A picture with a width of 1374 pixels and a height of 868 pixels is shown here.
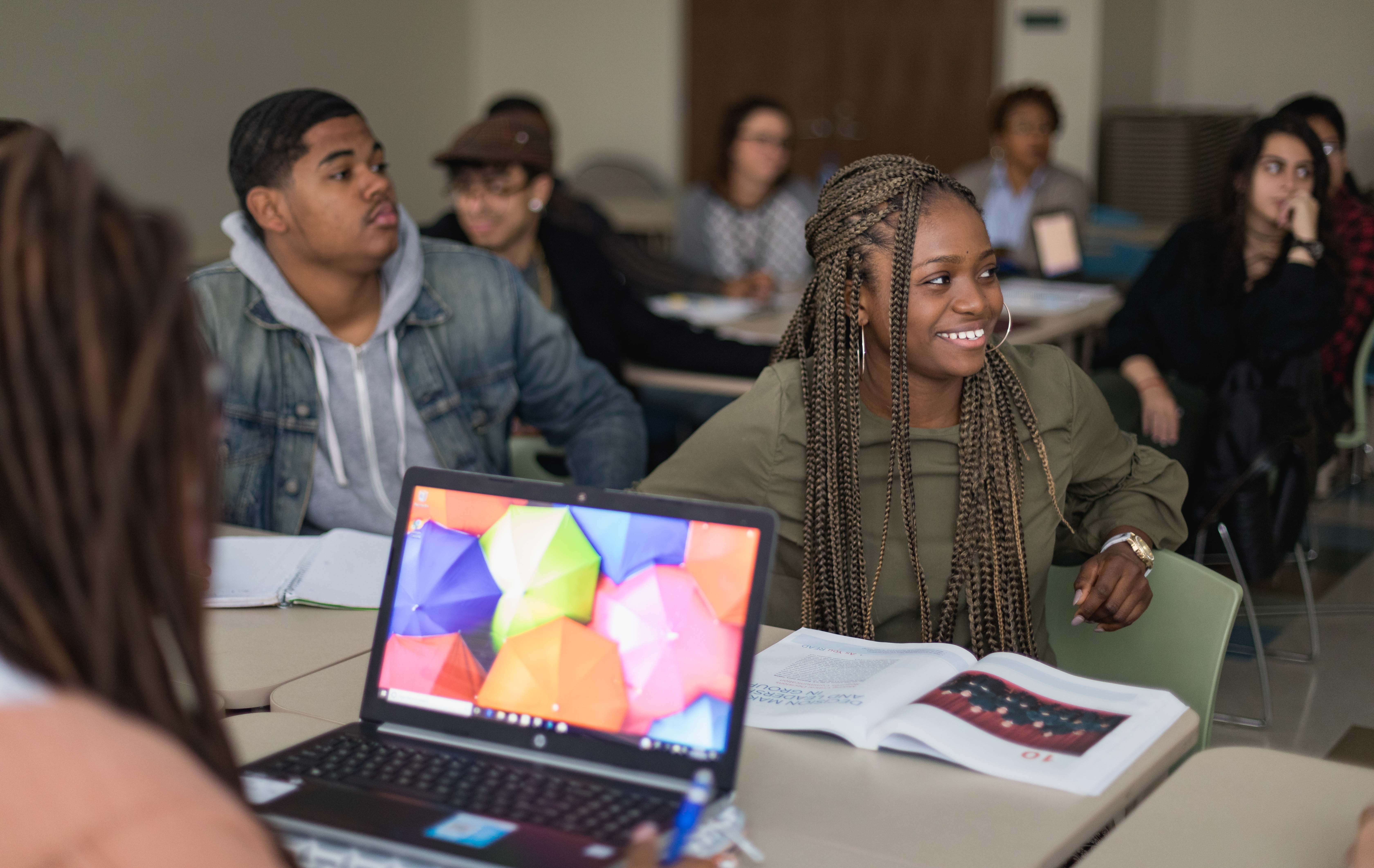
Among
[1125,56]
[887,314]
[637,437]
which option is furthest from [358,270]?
[1125,56]

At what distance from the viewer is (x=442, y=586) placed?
1237mm

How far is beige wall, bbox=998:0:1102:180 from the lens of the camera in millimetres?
6664

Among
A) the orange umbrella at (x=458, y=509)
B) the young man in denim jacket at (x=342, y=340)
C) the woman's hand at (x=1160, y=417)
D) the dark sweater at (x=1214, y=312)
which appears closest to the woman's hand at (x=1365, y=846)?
the orange umbrella at (x=458, y=509)

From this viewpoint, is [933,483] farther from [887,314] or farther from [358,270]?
[358,270]

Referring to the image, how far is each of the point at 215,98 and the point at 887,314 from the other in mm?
5598

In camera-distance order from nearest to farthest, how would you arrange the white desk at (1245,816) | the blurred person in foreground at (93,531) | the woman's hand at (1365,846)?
the blurred person in foreground at (93,531) < the woman's hand at (1365,846) < the white desk at (1245,816)

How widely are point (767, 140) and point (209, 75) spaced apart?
3.21m

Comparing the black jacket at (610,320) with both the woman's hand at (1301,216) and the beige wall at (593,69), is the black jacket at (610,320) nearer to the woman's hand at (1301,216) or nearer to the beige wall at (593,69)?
the woman's hand at (1301,216)

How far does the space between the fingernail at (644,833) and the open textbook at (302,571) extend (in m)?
0.78

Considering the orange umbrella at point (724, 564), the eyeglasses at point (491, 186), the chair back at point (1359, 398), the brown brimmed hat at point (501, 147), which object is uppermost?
A: the brown brimmed hat at point (501, 147)

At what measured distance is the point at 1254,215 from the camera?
3.35 m

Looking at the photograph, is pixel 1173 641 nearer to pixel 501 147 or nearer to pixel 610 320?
pixel 610 320

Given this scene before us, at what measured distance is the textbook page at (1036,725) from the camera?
3.91 feet

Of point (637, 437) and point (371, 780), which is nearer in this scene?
point (371, 780)
